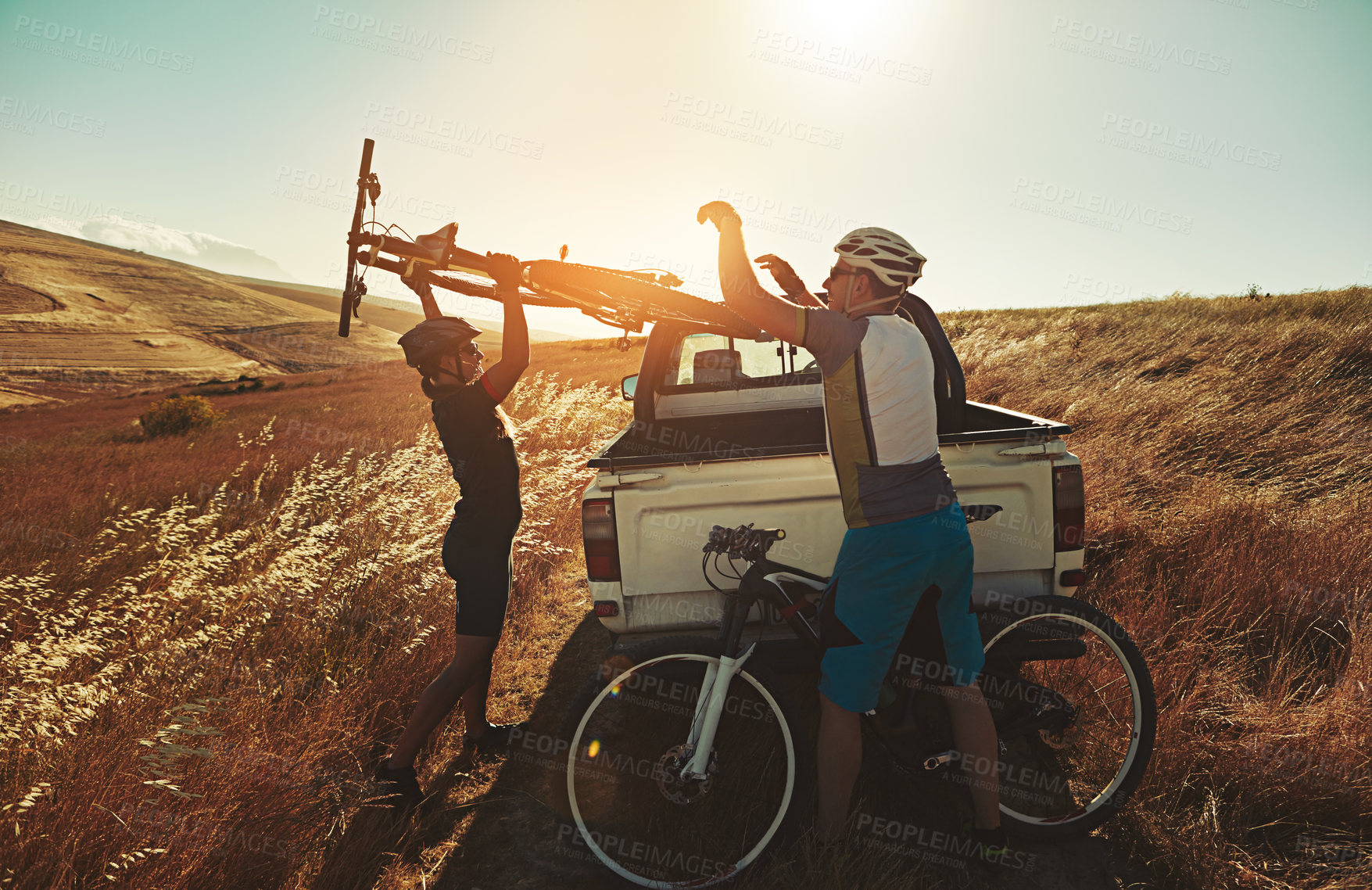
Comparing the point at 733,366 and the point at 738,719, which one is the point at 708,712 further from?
the point at 733,366

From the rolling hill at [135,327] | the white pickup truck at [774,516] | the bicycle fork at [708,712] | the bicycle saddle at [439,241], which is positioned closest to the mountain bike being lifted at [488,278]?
the bicycle saddle at [439,241]

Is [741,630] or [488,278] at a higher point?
[488,278]

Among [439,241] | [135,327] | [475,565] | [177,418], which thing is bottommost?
[177,418]

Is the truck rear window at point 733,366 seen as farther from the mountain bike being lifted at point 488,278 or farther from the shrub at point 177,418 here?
the shrub at point 177,418

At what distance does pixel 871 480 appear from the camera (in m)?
1.90

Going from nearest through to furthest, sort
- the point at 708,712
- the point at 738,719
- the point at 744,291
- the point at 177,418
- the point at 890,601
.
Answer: the point at 744,291 → the point at 890,601 → the point at 708,712 → the point at 738,719 → the point at 177,418

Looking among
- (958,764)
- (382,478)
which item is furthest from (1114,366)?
(382,478)

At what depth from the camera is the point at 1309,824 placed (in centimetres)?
228

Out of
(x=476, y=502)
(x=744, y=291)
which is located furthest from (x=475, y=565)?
(x=744, y=291)

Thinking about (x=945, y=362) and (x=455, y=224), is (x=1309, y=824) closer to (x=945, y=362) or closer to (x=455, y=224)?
(x=945, y=362)

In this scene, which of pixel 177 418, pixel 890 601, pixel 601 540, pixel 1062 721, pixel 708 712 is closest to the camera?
pixel 890 601

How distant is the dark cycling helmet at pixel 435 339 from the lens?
8.66 feet

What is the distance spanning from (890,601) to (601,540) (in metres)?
1.29

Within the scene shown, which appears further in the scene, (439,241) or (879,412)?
(439,241)
